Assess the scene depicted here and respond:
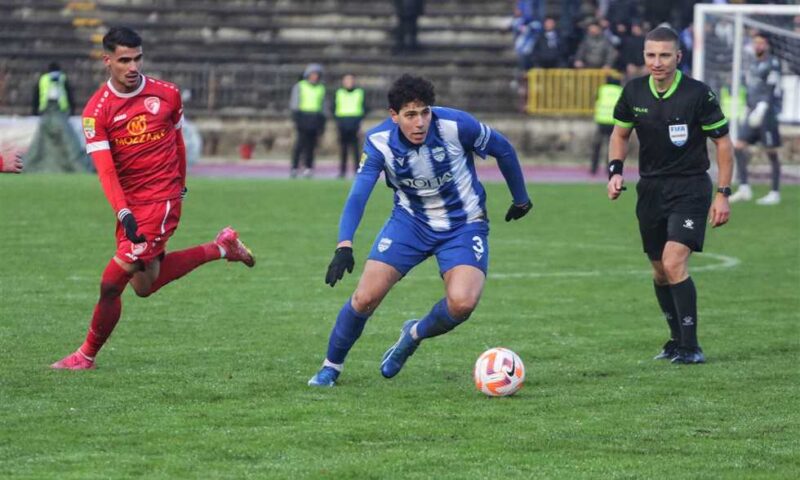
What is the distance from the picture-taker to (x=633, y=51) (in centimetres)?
3139

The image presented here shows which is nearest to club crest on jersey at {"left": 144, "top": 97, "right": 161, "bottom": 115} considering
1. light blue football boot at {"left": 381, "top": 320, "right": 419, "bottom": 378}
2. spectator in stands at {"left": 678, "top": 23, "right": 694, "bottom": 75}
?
light blue football boot at {"left": 381, "top": 320, "right": 419, "bottom": 378}

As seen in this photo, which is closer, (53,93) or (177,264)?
(177,264)

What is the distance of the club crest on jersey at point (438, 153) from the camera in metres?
8.75

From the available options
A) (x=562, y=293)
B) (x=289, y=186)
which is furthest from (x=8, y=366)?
(x=289, y=186)

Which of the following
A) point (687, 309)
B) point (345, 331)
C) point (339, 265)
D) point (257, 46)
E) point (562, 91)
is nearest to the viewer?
point (339, 265)

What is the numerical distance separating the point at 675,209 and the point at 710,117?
0.60 meters

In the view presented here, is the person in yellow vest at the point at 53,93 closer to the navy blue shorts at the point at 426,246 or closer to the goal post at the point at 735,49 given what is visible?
the goal post at the point at 735,49

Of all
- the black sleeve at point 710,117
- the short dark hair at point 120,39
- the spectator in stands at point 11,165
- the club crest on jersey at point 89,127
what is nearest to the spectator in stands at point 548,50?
the black sleeve at point 710,117

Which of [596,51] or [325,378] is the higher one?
[325,378]

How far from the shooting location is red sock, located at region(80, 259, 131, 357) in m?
9.30

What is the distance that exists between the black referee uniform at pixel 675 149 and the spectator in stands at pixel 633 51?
67.0 ft

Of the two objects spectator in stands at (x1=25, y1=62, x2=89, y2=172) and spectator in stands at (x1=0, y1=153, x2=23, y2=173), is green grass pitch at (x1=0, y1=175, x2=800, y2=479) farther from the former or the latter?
spectator in stands at (x1=25, y1=62, x2=89, y2=172)

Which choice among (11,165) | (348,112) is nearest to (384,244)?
(11,165)

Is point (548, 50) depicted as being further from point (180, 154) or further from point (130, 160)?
point (130, 160)
